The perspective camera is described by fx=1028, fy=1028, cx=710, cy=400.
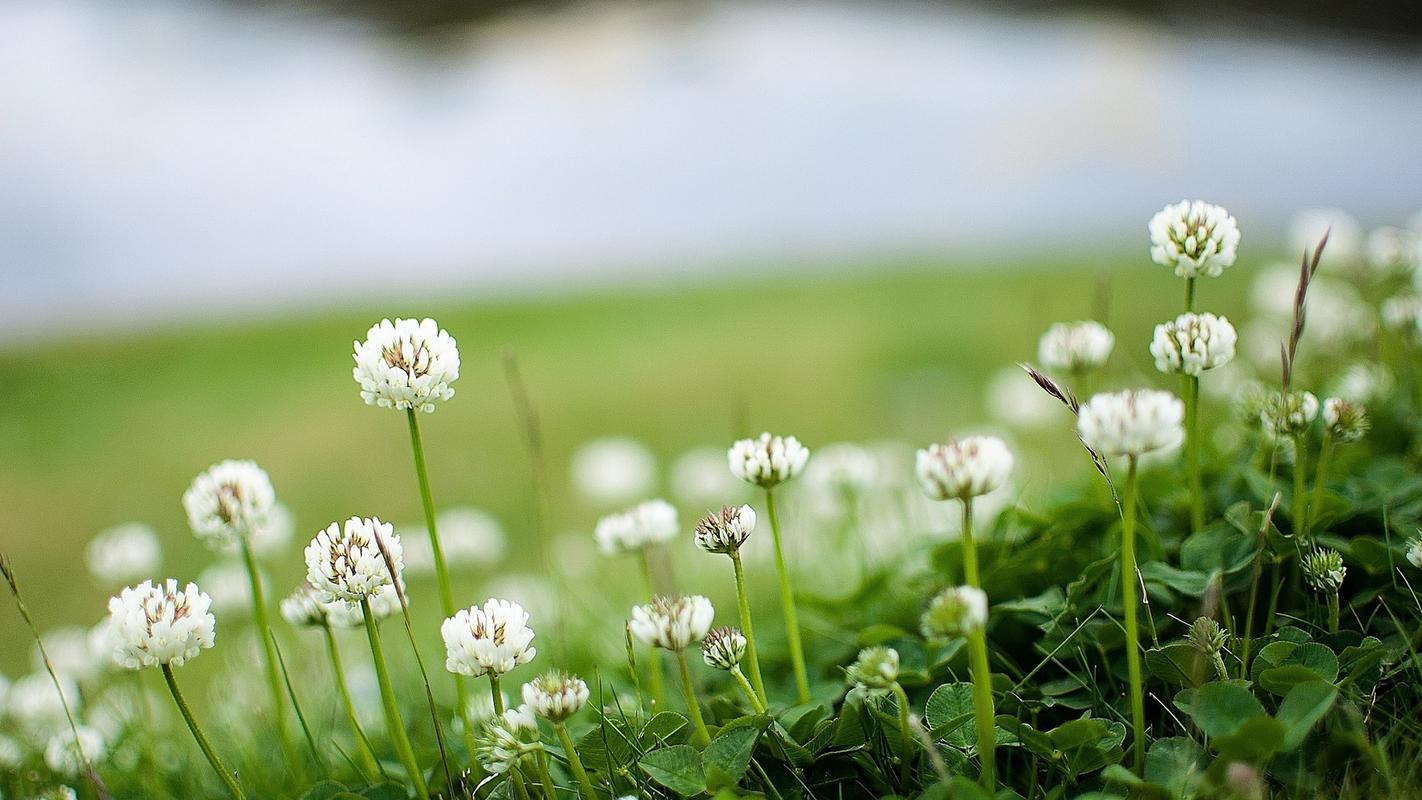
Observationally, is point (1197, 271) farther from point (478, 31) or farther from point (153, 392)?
point (478, 31)

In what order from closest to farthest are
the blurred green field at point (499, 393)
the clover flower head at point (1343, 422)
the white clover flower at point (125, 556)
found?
the clover flower head at point (1343, 422), the white clover flower at point (125, 556), the blurred green field at point (499, 393)

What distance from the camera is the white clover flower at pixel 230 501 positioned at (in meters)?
1.18

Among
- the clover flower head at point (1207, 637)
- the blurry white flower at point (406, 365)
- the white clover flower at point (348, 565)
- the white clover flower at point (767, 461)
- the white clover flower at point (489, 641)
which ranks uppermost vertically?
the blurry white flower at point (406, 365)

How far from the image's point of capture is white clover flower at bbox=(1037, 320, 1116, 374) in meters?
1.36

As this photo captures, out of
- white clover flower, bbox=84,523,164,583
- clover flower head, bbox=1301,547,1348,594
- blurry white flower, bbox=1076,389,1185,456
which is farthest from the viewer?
white clover flower, bbox=84,523,164,583

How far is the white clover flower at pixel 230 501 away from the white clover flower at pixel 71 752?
405 mm

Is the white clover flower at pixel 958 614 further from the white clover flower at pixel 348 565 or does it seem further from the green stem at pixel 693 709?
the white clover flower at pixel 348 565

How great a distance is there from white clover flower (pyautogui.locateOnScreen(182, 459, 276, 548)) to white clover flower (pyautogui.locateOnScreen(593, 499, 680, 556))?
1.30 feet

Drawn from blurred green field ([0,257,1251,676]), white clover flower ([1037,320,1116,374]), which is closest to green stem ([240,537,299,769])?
white clover flower ([1037,320,1116,374])

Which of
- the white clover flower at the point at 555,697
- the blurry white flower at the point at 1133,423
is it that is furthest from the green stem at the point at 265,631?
the blurry white flower at the point at 1133,423

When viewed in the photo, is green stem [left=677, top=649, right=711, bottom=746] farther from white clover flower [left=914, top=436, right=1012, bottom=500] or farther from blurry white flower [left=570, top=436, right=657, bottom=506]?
blurry white flower [left=570, top=436, right=657, bottom=506]

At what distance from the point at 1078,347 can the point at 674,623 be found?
712mm

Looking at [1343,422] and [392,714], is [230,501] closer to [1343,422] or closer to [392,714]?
[392,714]

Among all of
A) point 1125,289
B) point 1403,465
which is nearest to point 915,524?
point 1403,465
